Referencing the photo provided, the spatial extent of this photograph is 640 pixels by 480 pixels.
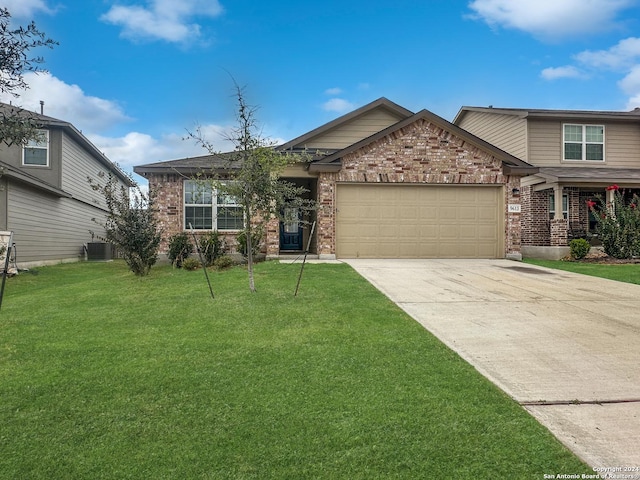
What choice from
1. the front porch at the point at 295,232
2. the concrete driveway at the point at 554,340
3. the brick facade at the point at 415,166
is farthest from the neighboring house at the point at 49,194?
the concrete driveway at the point at 554,340

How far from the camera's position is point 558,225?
1540cm

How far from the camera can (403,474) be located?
8.61 feet

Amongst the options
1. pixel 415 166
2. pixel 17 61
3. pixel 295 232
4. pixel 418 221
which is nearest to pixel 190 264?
pixel 295 232

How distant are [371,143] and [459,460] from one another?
11788 mm

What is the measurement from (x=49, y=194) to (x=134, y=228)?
343 inches

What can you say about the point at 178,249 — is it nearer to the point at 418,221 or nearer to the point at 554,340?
the point at 418,221

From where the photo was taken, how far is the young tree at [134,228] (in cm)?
1084

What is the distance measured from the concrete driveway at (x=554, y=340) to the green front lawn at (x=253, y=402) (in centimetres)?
27

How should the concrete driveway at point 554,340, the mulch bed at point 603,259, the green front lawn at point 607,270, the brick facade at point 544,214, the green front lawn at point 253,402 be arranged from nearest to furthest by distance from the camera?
the green front lawn at point 253,402
the concrete driveway at point 554,340
the green front lawn at point 607,270
the mulch bed at point 603,259
the brick facade at point 544,214

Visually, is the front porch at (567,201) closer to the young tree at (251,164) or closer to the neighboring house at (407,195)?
the neighboring house at (407,195)

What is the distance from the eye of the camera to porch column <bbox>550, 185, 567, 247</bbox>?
1540cm

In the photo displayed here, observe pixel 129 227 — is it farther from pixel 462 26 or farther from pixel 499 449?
pixel 462 26

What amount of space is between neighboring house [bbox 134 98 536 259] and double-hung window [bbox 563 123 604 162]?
5745 mm

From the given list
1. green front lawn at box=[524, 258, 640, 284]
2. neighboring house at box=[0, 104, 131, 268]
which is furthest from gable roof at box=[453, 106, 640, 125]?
neighboring house at box=[0, 104, 131, 268]
